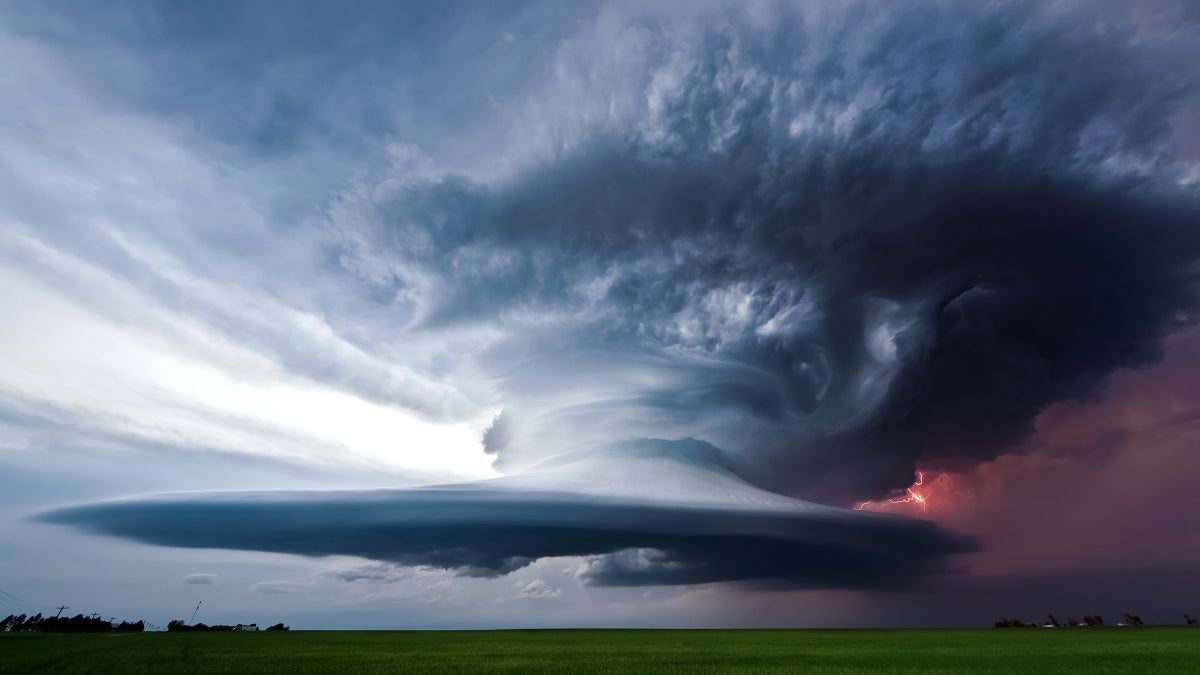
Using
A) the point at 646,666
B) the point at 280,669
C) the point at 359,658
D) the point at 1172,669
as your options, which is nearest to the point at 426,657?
the point at 359,658

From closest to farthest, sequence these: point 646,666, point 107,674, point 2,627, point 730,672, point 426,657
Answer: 1. point 107,674
2. point 730,672
3. point 646,666
4. point 426,657
5. point 2,627

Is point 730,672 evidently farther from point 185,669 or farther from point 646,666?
point 185,669

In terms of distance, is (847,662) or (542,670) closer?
(542,670)

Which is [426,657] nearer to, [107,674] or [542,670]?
[542,670]

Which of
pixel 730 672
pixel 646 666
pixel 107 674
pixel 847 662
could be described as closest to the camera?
pixel 107 674

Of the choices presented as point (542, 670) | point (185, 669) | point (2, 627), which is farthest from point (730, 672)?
point (2, 627)

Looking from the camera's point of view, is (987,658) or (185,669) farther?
(987,658)

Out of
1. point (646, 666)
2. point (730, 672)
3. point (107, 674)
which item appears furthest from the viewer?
point (646, 666)

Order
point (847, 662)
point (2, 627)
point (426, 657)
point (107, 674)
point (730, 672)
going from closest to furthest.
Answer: point (107, 674) < point (730, 672) < point (847, 662) < point (426, 657) < point (2, 627)

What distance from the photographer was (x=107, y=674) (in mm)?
44031

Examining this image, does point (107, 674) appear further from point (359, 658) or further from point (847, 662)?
point (847, 662)

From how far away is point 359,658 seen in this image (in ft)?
196

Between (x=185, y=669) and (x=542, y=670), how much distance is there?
2503cm

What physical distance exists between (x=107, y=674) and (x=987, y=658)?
68.0 meters
